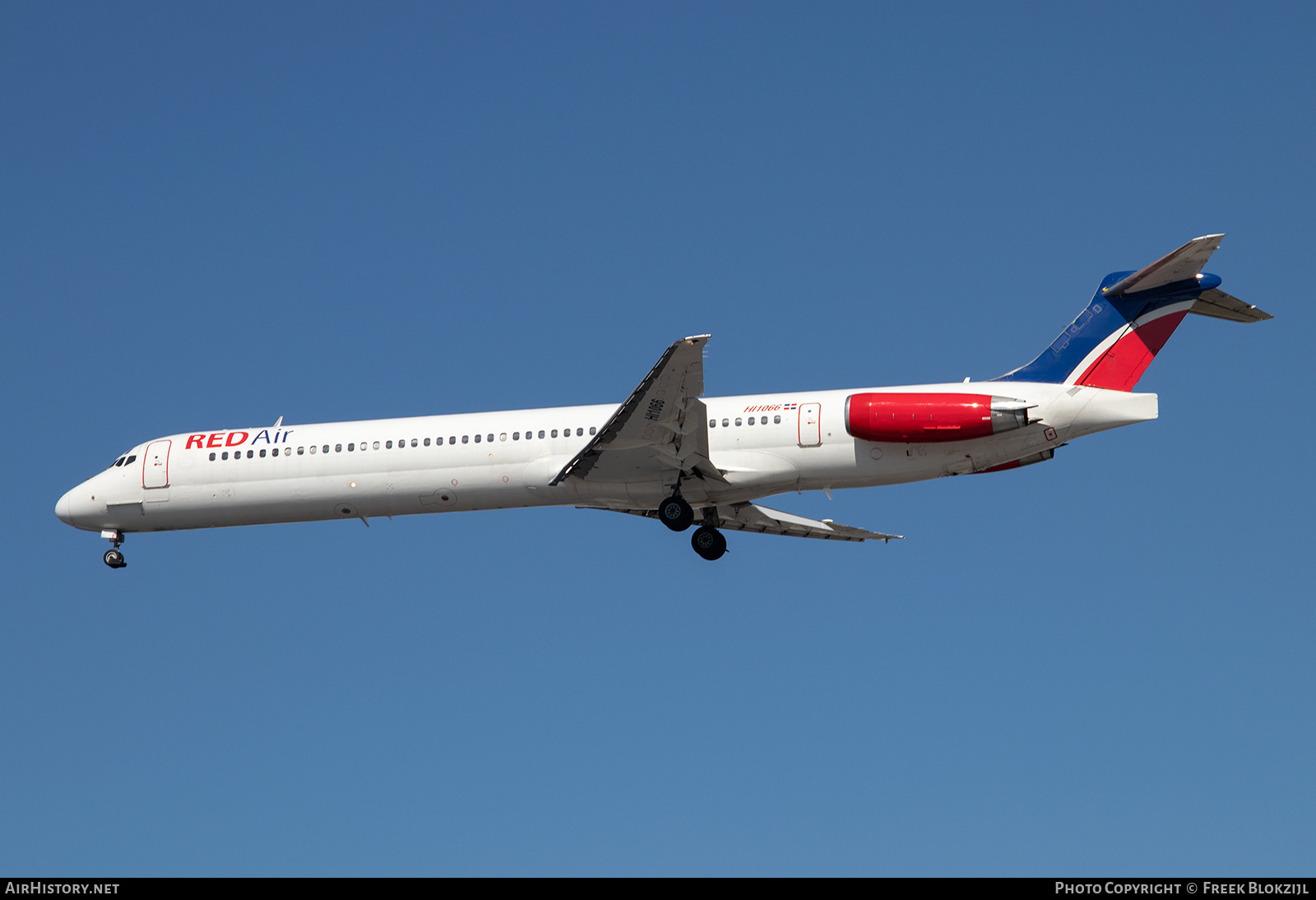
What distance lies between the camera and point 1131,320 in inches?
1135

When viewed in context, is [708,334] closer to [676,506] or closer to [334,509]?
[676,506]

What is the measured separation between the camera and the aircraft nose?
33.6m

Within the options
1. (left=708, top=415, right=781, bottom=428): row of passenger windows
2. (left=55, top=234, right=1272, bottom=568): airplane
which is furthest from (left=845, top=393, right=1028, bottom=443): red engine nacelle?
(left=708, top=415, right=781, bottom=428): row of passenger windows

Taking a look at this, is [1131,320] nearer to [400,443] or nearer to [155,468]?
[400,443]

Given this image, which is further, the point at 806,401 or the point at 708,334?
the point at 806,401

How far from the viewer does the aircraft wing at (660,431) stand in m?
27.8

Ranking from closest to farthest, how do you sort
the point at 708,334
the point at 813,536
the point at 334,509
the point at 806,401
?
the point at 708,334 < the point at 806,401 < the point at 334,509 < the point at 813,536

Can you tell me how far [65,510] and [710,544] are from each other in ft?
50.0

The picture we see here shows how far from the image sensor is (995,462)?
28781 millimetres
